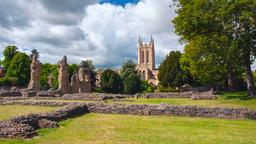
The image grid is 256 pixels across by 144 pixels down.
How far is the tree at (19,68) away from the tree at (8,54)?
7.99 ft

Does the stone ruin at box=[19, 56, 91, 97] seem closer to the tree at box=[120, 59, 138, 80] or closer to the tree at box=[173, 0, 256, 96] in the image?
the tree at box=[173, 0, 256, 96]

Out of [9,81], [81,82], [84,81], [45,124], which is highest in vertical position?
[9,81]

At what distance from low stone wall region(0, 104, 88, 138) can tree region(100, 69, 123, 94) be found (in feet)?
199

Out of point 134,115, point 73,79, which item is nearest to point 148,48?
point 73,79

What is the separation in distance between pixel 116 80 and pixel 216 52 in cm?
5039

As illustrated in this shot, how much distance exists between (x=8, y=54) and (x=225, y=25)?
62490 millimetres

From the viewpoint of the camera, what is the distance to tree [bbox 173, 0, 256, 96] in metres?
34.5

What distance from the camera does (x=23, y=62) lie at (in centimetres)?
8281

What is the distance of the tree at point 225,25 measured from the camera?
3447cm

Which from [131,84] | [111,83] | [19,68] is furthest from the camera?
[131,84]

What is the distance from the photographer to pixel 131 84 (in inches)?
3516

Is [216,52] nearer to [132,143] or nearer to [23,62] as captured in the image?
[132,143]

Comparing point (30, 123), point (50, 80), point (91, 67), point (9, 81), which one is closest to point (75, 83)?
point (9, 81)

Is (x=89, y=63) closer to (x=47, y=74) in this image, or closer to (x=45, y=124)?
(x=47, y=74)
